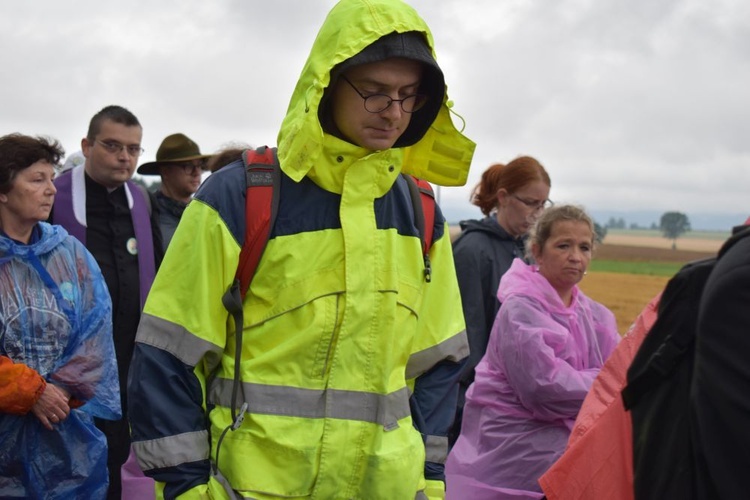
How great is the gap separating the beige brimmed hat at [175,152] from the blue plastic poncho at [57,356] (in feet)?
7.87

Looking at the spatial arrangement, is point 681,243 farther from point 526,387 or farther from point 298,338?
point 298,338

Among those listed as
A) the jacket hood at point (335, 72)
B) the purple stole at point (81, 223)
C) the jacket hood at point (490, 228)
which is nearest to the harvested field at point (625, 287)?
the jacket hood at point (490, 228)

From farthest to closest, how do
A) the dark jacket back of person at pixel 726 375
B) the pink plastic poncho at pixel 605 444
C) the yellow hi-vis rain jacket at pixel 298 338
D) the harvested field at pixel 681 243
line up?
the harvested field at pixel 681 243
the yellow hi-vis rain jacket at pixel 298 338
the pink plastic poncho at pixel 605 444
the dark jacket back of person at pixel 726 375

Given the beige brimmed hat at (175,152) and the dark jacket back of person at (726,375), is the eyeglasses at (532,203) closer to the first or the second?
the beige brimmed hat at (175,152)

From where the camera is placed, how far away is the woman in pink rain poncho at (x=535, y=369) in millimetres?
4266

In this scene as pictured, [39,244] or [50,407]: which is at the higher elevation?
[39,244]

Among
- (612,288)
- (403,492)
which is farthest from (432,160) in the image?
(612,288)

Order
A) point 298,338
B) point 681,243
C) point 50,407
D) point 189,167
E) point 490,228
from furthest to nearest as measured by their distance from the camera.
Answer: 1. point 681,243
2. point 189,167
3. point 490,228
4. point 50,407
5. point 298,338

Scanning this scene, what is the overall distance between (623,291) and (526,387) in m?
38.7

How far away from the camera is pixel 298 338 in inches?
102

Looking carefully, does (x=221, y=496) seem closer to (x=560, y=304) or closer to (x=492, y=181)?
(x=560, y=304)

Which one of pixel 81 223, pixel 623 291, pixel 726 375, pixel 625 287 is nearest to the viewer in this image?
pixel 726 375

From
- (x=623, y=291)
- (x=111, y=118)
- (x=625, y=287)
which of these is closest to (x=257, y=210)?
(x=111, y=118)

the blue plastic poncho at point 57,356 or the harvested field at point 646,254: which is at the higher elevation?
the blue plastic poncho at point 57,356
